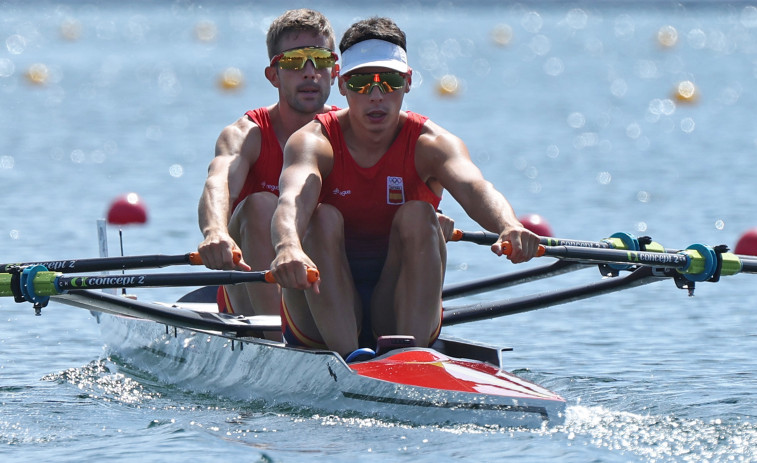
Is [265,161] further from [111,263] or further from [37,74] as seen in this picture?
[37,74]

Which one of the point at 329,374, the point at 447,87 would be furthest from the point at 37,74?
the point at 329,374

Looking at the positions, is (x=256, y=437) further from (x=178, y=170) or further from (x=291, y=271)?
(x=178, y=170)

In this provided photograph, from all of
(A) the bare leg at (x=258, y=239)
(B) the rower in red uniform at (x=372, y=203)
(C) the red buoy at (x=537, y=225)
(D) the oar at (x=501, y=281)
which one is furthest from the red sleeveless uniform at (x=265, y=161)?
(C) the red buoy at (x=537, y=225)

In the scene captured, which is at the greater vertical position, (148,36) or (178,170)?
(148,36)

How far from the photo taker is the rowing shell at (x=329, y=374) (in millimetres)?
5840

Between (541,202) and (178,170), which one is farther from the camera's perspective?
(178,170)

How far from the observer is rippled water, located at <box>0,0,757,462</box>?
19.5 ft

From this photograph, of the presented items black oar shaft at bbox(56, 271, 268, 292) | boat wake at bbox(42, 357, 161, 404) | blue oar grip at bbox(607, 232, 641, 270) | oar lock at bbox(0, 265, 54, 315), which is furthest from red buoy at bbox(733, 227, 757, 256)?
oar lock at bbox(0, 265, 54, 315)

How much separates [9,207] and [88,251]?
3.24 metres

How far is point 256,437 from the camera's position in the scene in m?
5.99

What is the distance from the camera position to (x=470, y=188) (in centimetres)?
648

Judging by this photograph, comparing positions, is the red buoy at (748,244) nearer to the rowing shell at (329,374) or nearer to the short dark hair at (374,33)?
the rowing shell at (329,374)

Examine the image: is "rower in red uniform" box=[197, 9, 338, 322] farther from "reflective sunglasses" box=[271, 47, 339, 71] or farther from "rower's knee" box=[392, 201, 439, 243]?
"rower's knee" box=[392, 201, 439, 243]

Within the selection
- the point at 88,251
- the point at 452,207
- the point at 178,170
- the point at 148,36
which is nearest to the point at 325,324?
the point at 88,251
